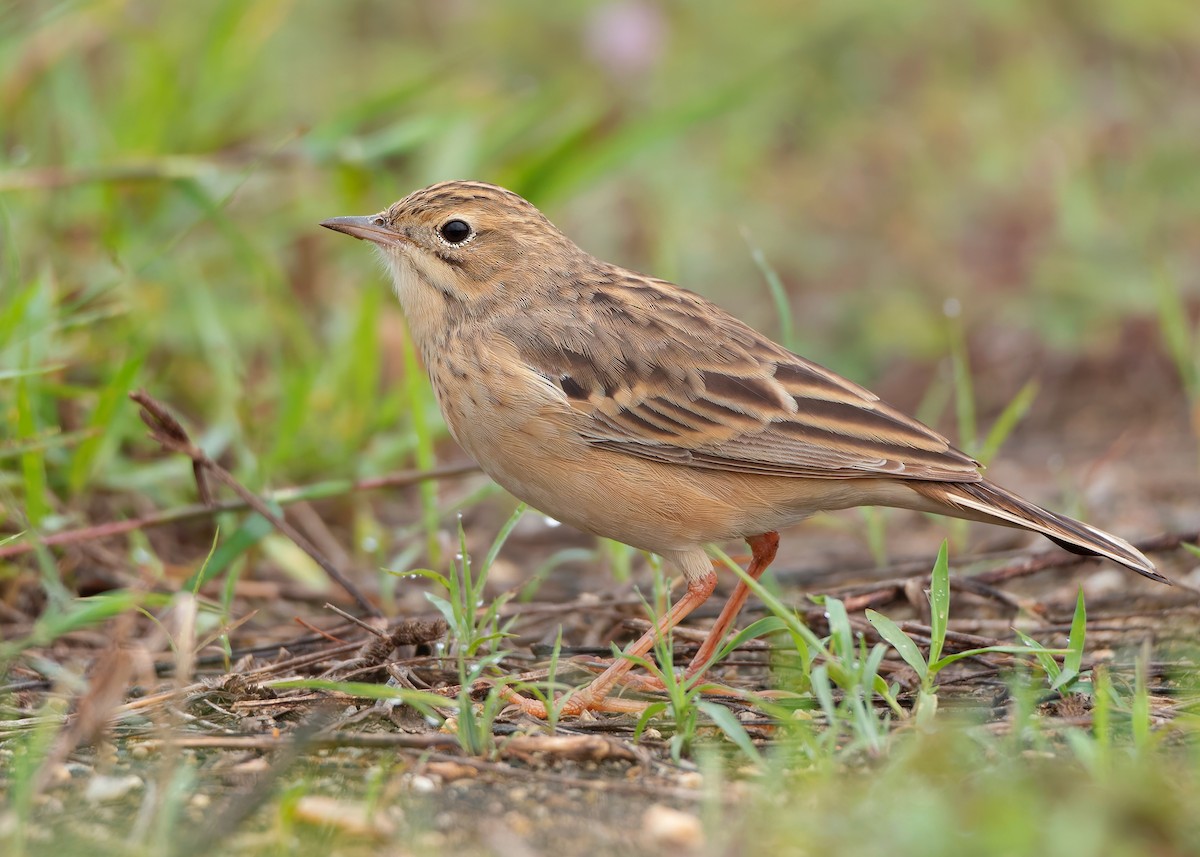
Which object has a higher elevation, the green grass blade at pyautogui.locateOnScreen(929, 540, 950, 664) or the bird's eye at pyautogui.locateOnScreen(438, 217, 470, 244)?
the bird's eye at pyautogui.locateOnScreen(438, 217, 470, 244)

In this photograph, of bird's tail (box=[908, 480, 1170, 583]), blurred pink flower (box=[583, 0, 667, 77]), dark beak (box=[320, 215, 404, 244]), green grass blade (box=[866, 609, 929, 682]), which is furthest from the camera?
blurred pink flower (box=[583, 0, 667, 77])

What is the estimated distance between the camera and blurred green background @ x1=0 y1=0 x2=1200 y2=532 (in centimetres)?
710

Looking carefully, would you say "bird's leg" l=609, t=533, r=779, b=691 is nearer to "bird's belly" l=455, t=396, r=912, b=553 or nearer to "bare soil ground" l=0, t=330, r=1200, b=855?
"bare soil ground" l=0, t=330, r=1200, b=855

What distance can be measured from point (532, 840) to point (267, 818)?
0.69 m

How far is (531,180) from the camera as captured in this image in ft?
28.5

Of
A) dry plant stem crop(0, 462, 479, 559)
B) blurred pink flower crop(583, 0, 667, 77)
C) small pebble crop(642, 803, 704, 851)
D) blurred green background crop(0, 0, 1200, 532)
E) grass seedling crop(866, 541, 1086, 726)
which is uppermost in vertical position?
blurred pink flower crop(583, 0, 667, 77)

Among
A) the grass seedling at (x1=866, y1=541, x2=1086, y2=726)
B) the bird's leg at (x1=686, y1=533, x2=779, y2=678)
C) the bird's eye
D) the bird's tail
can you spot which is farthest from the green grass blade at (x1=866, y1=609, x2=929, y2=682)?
the bird's eye

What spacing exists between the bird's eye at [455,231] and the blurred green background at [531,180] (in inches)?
28.8

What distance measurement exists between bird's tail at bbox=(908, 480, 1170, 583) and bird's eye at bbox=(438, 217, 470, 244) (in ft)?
6.84

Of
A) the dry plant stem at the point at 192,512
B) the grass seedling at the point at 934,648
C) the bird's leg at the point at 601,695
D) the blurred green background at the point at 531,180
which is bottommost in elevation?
the bird's leg at the point at 601,695

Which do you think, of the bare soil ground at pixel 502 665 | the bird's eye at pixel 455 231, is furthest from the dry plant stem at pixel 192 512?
the bird's eye at pixel 455 231

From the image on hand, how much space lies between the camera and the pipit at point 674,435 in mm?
4980

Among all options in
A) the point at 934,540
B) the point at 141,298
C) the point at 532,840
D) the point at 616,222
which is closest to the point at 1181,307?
the point at 934,540

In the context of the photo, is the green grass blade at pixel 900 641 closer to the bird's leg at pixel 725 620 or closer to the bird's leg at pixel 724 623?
the bird's leg at pixel 725 620
